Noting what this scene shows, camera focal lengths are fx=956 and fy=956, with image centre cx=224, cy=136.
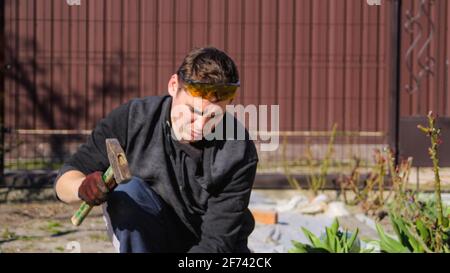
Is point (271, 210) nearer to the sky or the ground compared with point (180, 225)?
nearer to the ground

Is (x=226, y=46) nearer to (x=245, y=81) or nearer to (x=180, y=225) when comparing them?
(x=245, y=81)

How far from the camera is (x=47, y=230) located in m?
7.21

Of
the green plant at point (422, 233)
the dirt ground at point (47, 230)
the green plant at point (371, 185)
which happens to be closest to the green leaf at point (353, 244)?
the green plant at point (422, 233)

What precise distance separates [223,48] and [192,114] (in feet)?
19.7

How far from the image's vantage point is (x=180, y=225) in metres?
4.05

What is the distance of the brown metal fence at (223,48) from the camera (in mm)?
9461

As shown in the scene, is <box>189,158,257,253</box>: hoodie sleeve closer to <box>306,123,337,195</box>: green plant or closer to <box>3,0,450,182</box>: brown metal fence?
<box>306,123,337,195</box>: green plant

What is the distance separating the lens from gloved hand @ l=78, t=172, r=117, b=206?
Answer: 11.6 feet

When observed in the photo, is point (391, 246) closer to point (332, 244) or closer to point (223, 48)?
point (332, 244)

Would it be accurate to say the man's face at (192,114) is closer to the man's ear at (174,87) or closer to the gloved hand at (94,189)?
the man's ear at (174,87)

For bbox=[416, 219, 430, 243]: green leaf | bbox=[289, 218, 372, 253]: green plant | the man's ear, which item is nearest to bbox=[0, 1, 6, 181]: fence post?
bbox=[289, 218, 372, 253]: green plant

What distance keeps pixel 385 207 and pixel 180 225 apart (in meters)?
4.03

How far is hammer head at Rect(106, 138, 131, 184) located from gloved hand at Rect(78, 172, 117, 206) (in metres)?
0.08
